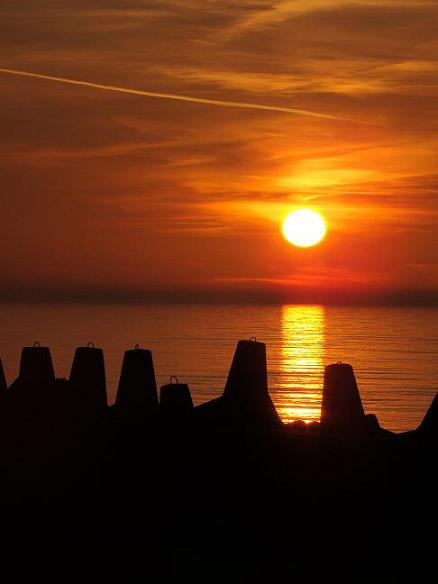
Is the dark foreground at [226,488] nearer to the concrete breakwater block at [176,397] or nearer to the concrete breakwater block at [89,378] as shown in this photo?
the concrete breakwater block at [176,397]

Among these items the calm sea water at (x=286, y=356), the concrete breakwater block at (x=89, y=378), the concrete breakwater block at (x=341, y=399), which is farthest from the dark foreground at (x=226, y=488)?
the calm sea water at (x=286, y=356)

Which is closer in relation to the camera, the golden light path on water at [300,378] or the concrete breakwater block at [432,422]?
the concrete breakwater block at [432,422]

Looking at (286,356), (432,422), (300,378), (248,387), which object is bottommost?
(432,422)

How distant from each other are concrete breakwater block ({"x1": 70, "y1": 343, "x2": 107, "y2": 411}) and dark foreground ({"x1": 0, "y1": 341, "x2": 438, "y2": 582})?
0.64 m

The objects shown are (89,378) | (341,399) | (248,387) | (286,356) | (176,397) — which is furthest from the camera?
(286,356)

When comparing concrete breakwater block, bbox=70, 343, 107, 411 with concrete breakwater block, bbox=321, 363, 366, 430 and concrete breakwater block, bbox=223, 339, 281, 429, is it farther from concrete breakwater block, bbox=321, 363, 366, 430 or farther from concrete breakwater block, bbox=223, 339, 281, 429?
concrete breakwater block, bbox=321, 363, 366, 430

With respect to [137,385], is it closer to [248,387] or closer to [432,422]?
[248,387]

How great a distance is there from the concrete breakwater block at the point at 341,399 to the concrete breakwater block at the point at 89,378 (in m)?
4.00

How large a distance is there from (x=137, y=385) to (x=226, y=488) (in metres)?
3.85

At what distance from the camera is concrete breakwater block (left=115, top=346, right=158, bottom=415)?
19.0m

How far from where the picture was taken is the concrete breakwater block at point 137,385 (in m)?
19.0

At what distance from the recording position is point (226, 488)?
15812 millimetres

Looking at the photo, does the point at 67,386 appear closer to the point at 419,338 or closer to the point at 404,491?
the point at 404,491

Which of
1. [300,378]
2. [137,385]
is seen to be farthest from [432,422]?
[300,378]
